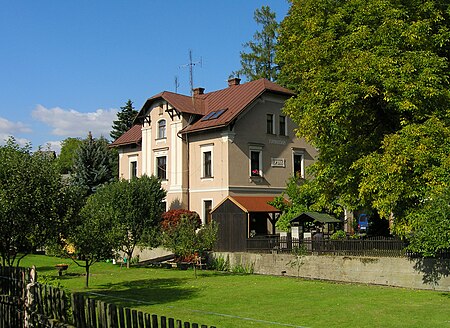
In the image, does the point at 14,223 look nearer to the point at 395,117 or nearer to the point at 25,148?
the point at 25,148

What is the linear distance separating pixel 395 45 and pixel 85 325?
61.3ft

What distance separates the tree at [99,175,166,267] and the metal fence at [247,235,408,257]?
7.72m

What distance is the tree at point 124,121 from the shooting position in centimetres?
7512

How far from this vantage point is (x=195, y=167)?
131ft

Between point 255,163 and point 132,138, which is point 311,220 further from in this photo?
point 132,138

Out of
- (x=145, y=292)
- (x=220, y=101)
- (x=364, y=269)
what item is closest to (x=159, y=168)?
(x=220, y=101)

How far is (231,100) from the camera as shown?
4062 centimetres

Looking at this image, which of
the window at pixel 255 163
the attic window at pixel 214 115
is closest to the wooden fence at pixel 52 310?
the window at pixel 255 163

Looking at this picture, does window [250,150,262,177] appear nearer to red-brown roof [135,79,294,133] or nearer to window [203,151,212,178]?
window [203,151,212,178]

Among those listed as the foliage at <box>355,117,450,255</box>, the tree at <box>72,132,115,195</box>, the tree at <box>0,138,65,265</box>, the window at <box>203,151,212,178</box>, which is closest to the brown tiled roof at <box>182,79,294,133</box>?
the window at <box>203,151,212,178</box>

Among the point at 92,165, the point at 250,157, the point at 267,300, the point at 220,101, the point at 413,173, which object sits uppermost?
the point at 220,101

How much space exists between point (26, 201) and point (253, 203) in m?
21.2

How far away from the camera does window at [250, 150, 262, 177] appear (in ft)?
127

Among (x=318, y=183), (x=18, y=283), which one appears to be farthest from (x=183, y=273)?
(x=18, y=283)
